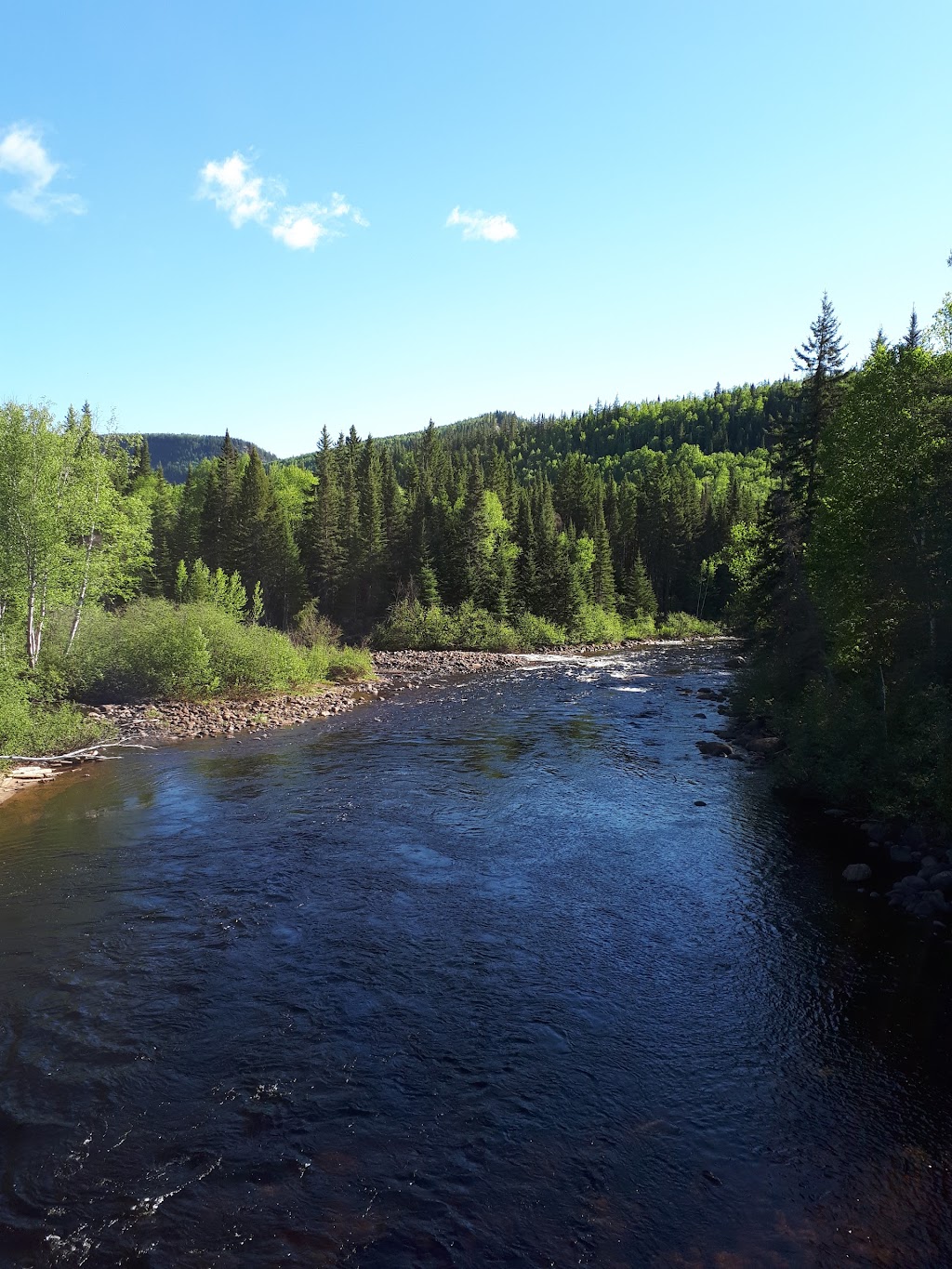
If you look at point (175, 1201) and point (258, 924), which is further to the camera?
point (258, 924)

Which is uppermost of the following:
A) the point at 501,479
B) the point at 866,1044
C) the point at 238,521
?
the point at 501,479

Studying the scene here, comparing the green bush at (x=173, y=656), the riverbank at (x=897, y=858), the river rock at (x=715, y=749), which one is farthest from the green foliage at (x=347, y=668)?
the riverbank at (x=897, y=858)

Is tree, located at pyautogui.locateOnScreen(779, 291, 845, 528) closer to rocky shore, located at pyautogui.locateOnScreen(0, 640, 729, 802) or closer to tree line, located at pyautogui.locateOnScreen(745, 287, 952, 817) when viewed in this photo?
tree line, located at pyautogui.locateOnScreen(745, 287, 952, 817)

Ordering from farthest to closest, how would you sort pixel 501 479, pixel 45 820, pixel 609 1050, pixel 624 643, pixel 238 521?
pixel 501 479 < pixel 624 643 < pixel 238 521 < pixel 45 820 < pixel 609 1050

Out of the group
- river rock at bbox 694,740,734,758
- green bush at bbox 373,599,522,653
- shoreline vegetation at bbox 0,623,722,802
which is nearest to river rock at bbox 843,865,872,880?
river rock at bbox 694,740,734,758

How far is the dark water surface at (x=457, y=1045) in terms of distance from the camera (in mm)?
7199

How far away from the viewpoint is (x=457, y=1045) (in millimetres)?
9930

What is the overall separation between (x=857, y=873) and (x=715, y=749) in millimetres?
11014

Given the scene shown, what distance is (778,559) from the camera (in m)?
31.6

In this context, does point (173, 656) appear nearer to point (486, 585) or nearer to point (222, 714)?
point (222, 714)

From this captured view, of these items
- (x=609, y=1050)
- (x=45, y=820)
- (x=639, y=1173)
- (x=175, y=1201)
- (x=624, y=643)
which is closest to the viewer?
(x=175, y=1201)

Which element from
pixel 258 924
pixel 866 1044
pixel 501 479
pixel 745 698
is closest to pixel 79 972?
pixel 258 924

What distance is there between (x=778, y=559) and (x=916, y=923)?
20.6 metres

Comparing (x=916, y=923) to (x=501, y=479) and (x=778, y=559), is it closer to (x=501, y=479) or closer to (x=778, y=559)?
(x=778, y=559)
